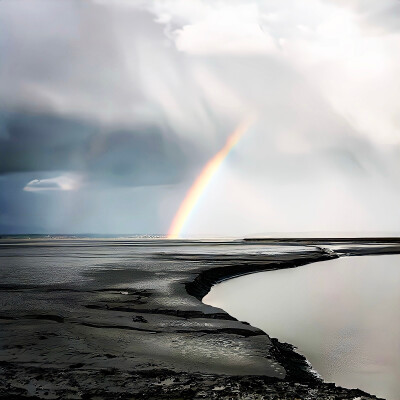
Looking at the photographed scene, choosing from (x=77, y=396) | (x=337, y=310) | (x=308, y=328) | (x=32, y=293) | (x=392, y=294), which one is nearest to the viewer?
(x=77, y=396)

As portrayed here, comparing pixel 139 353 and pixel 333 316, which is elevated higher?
pixel 139 353

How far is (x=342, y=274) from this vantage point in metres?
33.8

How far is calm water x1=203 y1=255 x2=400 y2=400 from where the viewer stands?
385 inches

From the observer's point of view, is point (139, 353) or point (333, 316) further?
point (333, 316)

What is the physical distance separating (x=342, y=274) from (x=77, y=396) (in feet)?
97.5

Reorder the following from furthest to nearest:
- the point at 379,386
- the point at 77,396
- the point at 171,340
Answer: the point at 171,340 → the point at 379,386 → the point at 77,396

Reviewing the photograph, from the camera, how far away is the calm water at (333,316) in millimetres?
9781

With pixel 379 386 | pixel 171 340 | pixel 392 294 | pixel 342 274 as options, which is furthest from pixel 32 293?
pixel 342 274

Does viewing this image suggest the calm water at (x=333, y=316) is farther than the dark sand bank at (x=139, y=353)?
Yes

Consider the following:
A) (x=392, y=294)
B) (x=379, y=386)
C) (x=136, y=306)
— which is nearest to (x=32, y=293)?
(x=136, y=306)

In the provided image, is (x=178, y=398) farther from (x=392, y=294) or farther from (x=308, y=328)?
(x=392, y=294)

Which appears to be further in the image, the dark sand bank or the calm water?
the calm water

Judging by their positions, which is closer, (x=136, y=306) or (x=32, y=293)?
(x=136, y=306)

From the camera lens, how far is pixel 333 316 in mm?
17438
